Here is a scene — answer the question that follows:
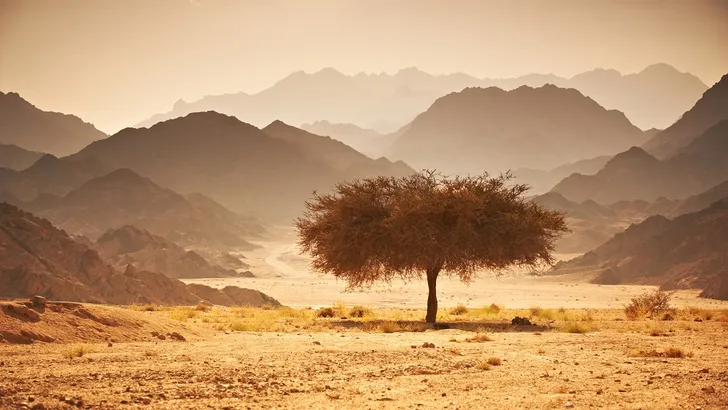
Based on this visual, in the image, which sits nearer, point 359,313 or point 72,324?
point 72,324

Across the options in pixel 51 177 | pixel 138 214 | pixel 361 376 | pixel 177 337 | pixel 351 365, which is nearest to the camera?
pixel 361 376

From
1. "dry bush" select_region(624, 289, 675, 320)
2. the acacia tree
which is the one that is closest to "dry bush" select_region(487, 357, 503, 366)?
the acacia tree

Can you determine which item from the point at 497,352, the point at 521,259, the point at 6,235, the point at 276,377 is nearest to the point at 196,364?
the point at 276,377

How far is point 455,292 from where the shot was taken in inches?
3214

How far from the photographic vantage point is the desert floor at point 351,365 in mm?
11038

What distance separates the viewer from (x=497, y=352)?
1634 cm

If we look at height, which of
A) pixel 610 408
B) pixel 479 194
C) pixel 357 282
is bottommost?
pixel 610 408

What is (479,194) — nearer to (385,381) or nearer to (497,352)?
(497,352)

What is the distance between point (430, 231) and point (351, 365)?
12430 millimetres

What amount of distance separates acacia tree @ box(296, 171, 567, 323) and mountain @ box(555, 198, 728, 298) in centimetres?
5830

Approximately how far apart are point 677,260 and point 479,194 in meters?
70.0

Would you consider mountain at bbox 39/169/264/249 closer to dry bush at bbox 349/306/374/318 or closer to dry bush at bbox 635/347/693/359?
dry bush at bbox 349/306/374/318

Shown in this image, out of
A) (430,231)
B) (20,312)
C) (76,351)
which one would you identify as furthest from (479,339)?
(20,312)

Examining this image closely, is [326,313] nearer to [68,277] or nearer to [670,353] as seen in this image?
[670,353]
